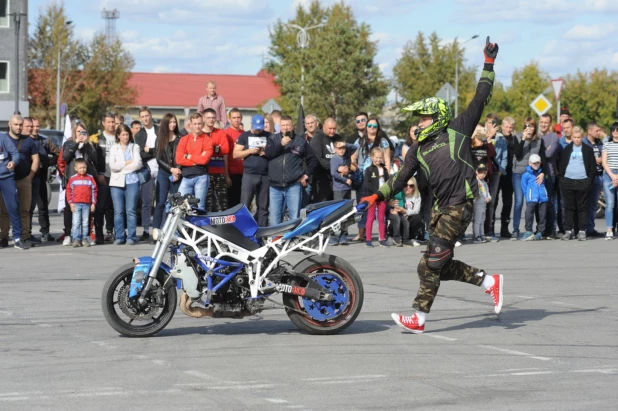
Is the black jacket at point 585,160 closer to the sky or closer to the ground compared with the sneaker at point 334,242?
closer to the sky

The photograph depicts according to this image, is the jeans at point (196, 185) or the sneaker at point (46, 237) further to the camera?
the sneaker at point (46, 237)

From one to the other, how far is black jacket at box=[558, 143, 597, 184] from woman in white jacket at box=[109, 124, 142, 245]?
746cm

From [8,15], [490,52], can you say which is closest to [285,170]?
[490,52]

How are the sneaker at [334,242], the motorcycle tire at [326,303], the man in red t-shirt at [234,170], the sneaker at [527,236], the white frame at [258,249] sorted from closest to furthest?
the white frame at [258,249]
the motorcycle tire at [326,303]
the man in red t-shirt at [234,170]
the sneaker at [334,242]
the sneaker at [527,236]

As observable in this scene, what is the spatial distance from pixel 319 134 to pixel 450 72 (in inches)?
2327

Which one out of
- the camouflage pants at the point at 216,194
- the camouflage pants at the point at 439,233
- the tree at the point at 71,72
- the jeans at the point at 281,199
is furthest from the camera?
the tree at the point at 71,72

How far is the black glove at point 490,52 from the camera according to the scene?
385 inches

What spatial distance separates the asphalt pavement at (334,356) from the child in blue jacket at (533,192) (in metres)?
5.92

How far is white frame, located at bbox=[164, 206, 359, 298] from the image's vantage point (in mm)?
9256

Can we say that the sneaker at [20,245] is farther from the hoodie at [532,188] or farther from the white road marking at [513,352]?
the white road marking at [513,352]

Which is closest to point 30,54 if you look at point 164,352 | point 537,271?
point 537,271

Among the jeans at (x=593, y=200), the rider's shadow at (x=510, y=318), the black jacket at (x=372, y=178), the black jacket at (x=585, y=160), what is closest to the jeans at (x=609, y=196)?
the black jacket at (x=585, y=160)

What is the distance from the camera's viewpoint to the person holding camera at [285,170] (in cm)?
1733

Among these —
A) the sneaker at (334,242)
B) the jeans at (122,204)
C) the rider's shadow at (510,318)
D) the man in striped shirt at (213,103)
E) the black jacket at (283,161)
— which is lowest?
the rider's shadow at (510,318)
